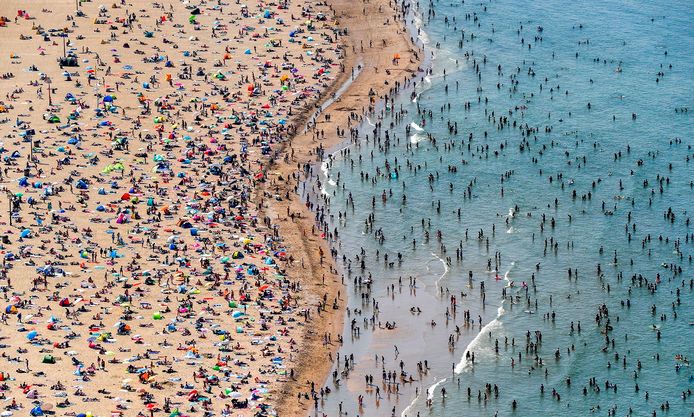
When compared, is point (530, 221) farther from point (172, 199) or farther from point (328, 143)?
point (172, 199)

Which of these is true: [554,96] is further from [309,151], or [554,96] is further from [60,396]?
[60,396]

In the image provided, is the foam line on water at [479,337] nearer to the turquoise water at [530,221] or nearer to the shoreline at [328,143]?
the turquoise water at [530,221]

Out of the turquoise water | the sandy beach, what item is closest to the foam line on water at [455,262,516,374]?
the turquoise water

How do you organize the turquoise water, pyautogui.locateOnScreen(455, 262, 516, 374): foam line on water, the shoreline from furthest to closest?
pyautogui.locateOnScreen(455, 262, 516, 374): foam line on water
the shoreline
the turquoise water

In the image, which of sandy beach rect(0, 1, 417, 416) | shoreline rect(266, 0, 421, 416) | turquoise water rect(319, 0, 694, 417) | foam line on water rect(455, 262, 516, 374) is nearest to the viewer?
sandy beach rect(0, 1, 417, 416)

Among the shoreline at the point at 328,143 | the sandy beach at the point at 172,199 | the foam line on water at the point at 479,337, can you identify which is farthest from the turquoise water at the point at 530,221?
the sandy beach at the point at 172,199

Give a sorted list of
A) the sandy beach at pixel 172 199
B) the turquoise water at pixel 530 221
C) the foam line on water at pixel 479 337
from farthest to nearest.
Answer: the foam line on water at pixel 479 337
the turquoise water at pixel 530 221
the sandy beach at pixel 172 199

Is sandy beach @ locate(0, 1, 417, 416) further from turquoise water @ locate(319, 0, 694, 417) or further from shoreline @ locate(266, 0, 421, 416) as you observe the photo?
turquoise water @ locate(319, 0, 694, 417)

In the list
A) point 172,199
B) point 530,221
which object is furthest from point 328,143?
point 530,221
